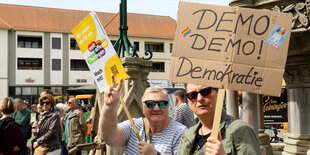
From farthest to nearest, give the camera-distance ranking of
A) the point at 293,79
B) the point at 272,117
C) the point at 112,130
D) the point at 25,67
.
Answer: the point at 25,67, the point at 272,117, the point at 293,79, the point at 112,130

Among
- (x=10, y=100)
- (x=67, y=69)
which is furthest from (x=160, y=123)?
(x=67, y=69)

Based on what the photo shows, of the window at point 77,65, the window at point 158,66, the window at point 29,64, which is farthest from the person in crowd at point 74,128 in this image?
the window at point 158,66

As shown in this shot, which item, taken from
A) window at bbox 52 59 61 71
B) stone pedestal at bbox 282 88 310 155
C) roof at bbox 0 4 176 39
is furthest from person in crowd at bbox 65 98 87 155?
window at bbox 52 59 61 71

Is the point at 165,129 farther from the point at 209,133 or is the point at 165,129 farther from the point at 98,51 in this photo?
the point at 98,51

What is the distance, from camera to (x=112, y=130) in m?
2.39

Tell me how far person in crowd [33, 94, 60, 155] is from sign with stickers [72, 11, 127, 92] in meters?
2.76

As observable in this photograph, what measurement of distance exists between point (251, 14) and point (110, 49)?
123cm

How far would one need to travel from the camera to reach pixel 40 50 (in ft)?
124

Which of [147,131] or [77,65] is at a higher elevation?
[77,65]

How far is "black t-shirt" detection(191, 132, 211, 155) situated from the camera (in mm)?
1861

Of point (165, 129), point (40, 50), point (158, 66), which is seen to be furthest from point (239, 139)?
point (158, 66)

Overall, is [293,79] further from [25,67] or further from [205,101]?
[25,67]

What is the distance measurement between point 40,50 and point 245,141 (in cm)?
3886

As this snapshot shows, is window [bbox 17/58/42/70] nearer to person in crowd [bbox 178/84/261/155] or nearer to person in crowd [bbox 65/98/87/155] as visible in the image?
person in crowd [bbox 65/98/87/155]
